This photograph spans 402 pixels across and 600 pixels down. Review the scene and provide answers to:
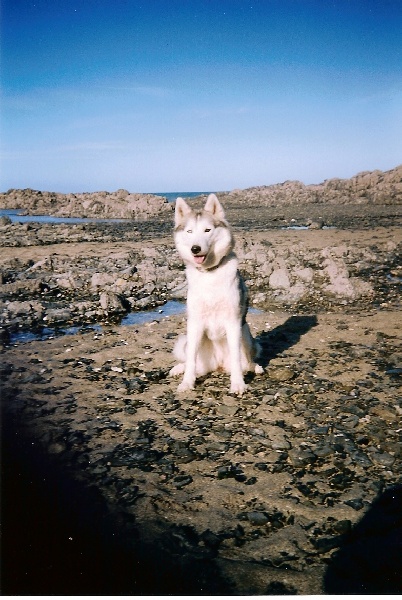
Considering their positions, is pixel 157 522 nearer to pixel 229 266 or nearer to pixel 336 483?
pixel 336 483

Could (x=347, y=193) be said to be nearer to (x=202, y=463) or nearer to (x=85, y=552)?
(x=202, y=463)

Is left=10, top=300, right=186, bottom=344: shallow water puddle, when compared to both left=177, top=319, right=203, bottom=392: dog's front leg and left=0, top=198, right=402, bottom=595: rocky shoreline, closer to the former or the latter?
left=0, top=198, right=402, bottom=595: rocky shoreline

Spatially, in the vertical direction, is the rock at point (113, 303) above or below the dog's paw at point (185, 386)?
above

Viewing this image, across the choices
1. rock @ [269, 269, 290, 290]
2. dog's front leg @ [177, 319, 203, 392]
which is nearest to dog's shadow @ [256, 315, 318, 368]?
dog's front leg @ [177, 319, 203, 392]

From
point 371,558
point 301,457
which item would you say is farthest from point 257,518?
point 301,457

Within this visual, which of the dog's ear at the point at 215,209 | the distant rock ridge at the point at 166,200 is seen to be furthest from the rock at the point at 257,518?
the distant rock ridge at the point at 166,200

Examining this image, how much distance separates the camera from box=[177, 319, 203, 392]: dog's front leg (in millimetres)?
→ 5312

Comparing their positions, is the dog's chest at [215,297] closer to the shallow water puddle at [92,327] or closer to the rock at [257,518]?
the rock at [257,518]

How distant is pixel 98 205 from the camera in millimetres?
42219

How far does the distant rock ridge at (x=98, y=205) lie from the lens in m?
38.2

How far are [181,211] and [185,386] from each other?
231 cm

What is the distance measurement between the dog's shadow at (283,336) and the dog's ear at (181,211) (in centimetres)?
248

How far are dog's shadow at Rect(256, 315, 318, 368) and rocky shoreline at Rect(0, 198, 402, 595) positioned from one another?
0.05 m

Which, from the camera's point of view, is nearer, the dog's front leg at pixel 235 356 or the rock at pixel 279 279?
the dog's front leg at pixel 235 356
